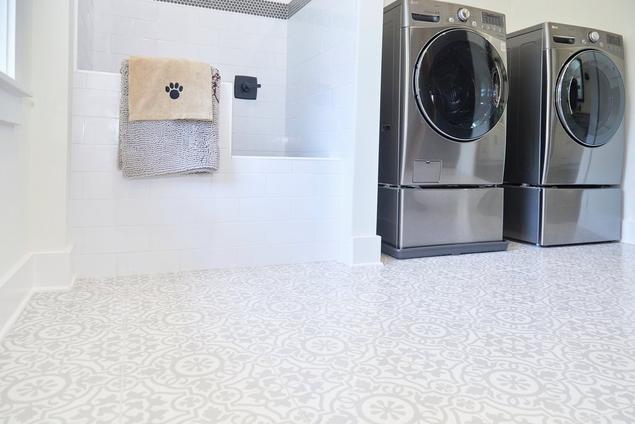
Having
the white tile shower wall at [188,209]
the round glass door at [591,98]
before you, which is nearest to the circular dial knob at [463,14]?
the round glass door at [591,98]

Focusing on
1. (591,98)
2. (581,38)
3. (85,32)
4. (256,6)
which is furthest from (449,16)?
(85,32)

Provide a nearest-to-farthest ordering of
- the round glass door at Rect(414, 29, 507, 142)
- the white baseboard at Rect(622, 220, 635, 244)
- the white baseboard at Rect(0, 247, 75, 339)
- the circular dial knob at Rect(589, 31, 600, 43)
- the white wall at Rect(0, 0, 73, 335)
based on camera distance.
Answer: the white baseboard at Rect(0, 247, 75, 339) → the white wall at Rect(0, 0, 73, 335) → the round glass door at Rect(414, 29, 507, 142) → the circular dial knob at Rect(589, 31, 600, 43) → the white baseboard at Rect(622, 220, 635, 244)

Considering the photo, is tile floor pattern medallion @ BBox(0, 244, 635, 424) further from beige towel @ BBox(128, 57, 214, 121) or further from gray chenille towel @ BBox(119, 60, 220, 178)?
beige towel @ BBox(128, 57, 214, 121)

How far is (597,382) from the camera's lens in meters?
0.99

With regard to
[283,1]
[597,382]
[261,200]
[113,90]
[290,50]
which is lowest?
[597,382]

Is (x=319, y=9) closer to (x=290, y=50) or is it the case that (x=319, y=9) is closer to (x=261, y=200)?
(x=290, y=50)

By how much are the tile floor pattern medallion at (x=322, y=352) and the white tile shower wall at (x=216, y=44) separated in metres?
1.28

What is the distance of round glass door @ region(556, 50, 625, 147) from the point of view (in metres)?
2.58

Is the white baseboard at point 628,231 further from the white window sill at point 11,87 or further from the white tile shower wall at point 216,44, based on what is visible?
the white window sill at point 11,87

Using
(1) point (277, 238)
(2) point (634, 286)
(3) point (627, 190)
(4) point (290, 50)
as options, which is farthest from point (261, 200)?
(3) point (627, 190)

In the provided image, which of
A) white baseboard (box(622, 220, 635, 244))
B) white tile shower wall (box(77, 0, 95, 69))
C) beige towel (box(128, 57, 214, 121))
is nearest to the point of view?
beige towel (box(128, 57, 214, 121))

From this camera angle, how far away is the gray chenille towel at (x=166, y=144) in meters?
1.79

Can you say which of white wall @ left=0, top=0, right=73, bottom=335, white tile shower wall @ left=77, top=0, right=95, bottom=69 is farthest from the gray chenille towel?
white tile shower wall @ left=77, top=0, right=95, bottom=69

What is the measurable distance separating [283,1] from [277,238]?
168 cm
